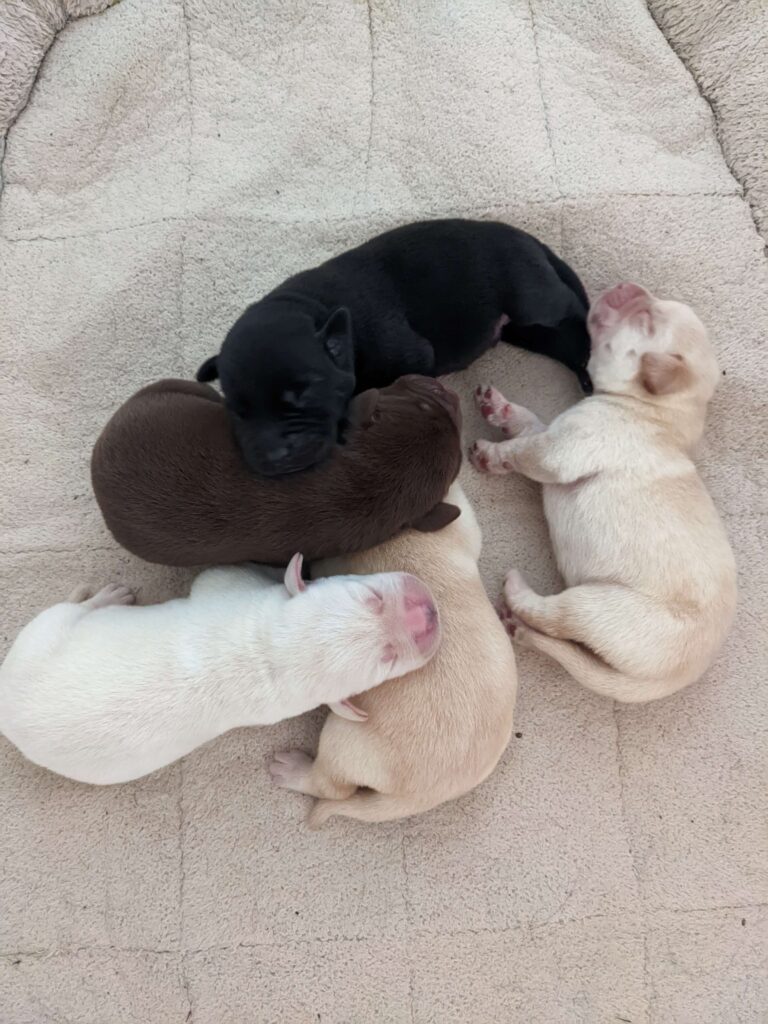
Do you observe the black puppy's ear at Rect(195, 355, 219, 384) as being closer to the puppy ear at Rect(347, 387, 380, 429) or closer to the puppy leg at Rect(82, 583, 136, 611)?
the puppy ear at Rect(347, 387, 380, 429)

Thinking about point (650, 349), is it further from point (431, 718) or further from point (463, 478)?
point (431, 718)

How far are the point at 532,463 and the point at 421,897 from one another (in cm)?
134

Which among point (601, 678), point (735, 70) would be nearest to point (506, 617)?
point (601, 678)

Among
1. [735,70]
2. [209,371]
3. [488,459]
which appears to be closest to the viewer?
[209,371]

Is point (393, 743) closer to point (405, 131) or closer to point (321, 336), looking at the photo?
point (321, 336)

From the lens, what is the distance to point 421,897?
6.79ft

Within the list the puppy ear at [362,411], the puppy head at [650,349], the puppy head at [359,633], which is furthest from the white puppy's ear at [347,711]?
the puppy head at [650,349]

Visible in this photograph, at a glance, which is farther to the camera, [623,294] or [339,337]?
[623,294]

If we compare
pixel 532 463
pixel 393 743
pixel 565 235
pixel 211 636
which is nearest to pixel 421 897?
pixel 393 743

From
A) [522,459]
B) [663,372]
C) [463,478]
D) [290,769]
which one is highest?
[663,372]

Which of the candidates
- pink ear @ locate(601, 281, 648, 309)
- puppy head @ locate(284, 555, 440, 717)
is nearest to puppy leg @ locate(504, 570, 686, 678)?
puppy head @ locate(284, 555, 440, 717)

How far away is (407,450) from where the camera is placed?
5.99ft

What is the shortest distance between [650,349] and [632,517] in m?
0.52

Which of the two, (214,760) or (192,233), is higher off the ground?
(192,233)
